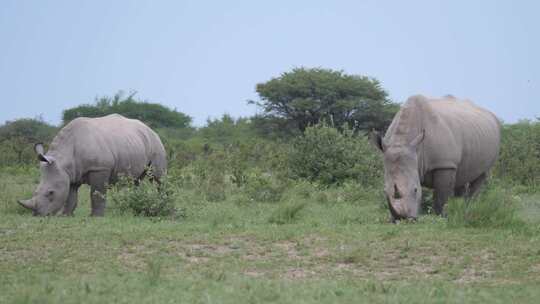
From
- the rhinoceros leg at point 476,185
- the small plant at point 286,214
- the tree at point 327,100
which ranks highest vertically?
the tree at point 327,100

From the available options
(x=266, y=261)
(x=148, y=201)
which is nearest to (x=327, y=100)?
(x=148, y=201)

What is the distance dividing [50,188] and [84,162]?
2.21 ft

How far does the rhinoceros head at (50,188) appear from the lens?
12.1 metres

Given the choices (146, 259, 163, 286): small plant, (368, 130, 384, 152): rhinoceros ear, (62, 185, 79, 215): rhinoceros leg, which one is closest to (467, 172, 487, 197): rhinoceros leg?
(368, 130, 384, 152): rhinoceros ear

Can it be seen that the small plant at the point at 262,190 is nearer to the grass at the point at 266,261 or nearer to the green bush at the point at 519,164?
the grass at the point at 266,261

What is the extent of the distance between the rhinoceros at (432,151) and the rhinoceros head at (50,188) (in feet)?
14.9

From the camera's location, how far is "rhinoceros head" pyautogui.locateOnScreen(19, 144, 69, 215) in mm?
12070

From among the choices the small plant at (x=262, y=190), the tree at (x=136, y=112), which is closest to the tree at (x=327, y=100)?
the tree at (x=136, y=112)

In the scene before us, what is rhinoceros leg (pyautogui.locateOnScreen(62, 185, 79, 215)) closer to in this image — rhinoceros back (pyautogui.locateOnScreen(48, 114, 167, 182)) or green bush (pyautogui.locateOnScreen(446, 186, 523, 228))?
rhinoceros back (pyautogui.locateOnScreen(48, 114, 167, 182))

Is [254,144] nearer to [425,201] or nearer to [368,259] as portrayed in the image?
[425,201]

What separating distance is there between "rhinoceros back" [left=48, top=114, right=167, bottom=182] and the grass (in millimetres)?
1517

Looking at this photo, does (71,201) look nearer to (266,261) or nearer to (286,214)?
(286,214)

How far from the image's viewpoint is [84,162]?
12516mm

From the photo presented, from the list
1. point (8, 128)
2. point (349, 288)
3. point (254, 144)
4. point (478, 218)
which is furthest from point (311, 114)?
point (349, 288)
